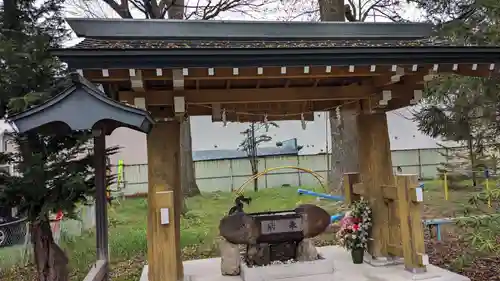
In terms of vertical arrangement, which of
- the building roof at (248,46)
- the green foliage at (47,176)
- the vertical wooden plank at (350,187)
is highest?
the building roof at (248,46)

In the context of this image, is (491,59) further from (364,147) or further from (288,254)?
(288,254)

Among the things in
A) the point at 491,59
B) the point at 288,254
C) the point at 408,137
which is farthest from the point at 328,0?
the point at 408,137

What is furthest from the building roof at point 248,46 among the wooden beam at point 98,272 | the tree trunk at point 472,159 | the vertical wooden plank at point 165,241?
the tree trunk at point 472,159

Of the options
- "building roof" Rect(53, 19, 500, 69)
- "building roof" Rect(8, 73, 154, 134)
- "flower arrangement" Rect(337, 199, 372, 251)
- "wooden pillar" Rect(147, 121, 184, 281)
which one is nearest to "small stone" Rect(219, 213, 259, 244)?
"wooden pillar" Rect(147, 121, 184, 281)

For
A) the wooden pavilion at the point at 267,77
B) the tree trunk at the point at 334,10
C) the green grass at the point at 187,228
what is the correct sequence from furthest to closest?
the tree trunk at the point at 334,10 < the green grass at the point at 187,228 < the wooden pavilion at the point at 267,77

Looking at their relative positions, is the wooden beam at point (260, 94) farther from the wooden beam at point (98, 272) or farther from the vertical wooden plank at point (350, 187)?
the wooden beam at point (98, 272)

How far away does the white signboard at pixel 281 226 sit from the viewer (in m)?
5.12

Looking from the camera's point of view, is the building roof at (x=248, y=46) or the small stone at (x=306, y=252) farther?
the small stone at (x=306, y=252)

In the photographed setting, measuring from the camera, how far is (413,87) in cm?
512

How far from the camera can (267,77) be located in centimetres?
427

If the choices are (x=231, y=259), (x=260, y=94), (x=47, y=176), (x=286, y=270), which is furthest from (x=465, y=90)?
(x=47, y=176)

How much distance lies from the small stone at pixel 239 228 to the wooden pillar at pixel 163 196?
59 centimetres

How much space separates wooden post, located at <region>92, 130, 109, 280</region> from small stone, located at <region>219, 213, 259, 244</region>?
159 cm

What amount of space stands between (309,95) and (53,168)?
3.29 meters
